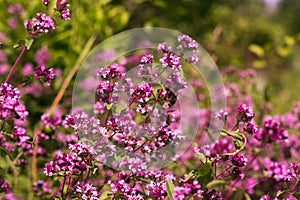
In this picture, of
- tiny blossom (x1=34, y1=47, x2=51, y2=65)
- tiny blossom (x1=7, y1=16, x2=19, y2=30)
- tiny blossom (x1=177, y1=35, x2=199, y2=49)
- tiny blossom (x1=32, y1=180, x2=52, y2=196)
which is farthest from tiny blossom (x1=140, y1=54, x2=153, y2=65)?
tiny blossom (x1=7, y1=16, x2=19, y2=30)

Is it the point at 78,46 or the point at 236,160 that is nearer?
the point at 236,160

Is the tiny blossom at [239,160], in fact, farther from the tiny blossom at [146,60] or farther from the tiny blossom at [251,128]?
the tiny blossom at [146,60]

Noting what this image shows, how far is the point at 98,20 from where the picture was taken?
364 centimetres

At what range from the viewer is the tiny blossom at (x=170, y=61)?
1.54 meters

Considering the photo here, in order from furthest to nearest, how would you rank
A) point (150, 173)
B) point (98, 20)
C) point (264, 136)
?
point (98, 20) < point (150, 173) < point (264, 136)

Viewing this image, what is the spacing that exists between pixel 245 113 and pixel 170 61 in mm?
359

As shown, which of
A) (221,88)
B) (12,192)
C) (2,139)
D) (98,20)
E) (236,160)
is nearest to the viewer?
(236,160)

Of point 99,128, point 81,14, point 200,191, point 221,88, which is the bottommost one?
point 200,191

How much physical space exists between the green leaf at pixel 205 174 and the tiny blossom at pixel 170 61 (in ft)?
1.36

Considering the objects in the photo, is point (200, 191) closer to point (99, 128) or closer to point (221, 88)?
point (99, 128)

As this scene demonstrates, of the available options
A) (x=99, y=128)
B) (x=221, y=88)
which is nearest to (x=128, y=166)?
(x=99, y=128)

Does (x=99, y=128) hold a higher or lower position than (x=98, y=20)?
lower

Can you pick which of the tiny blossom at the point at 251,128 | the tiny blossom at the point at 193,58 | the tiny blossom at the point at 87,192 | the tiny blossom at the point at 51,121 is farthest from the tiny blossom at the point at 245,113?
the tiny blossom at the point at 51,121

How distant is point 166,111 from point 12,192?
1.06 metres
